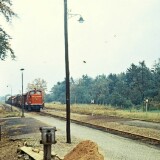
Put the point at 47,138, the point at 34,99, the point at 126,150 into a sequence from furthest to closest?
1. the point at 34,99
2. the point at 126,150
3. the point at 47,138

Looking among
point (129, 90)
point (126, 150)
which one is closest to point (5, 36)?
point (126, 150)

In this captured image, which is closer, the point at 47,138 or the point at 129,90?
the point at 47,138

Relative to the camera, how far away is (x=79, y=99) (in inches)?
5699

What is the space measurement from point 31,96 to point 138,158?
41.9 meters

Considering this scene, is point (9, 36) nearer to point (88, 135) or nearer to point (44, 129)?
point (88, 135)

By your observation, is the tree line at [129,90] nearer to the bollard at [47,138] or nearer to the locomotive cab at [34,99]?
the locomotive cab at [34,99]

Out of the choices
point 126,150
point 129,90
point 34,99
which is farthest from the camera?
point 129,90

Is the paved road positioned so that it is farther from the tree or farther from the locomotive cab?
the locomotive cab

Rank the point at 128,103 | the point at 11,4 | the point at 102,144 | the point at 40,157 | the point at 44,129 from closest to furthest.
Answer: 1. the point at 44,129
2. the point at 40,157
3. the point at 102,144
4. the point at 11,4
5. the point at 128,103

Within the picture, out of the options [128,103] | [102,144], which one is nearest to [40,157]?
[102,144]

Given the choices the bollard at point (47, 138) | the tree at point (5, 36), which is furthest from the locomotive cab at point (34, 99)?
the bollard at point (47, 138)

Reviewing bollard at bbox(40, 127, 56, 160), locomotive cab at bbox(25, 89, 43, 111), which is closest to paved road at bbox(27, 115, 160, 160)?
bollard at bbox(40, 127, 56, 160)

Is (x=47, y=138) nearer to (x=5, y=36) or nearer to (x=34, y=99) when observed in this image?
(x=5, y=36)

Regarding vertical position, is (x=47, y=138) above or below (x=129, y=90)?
below
